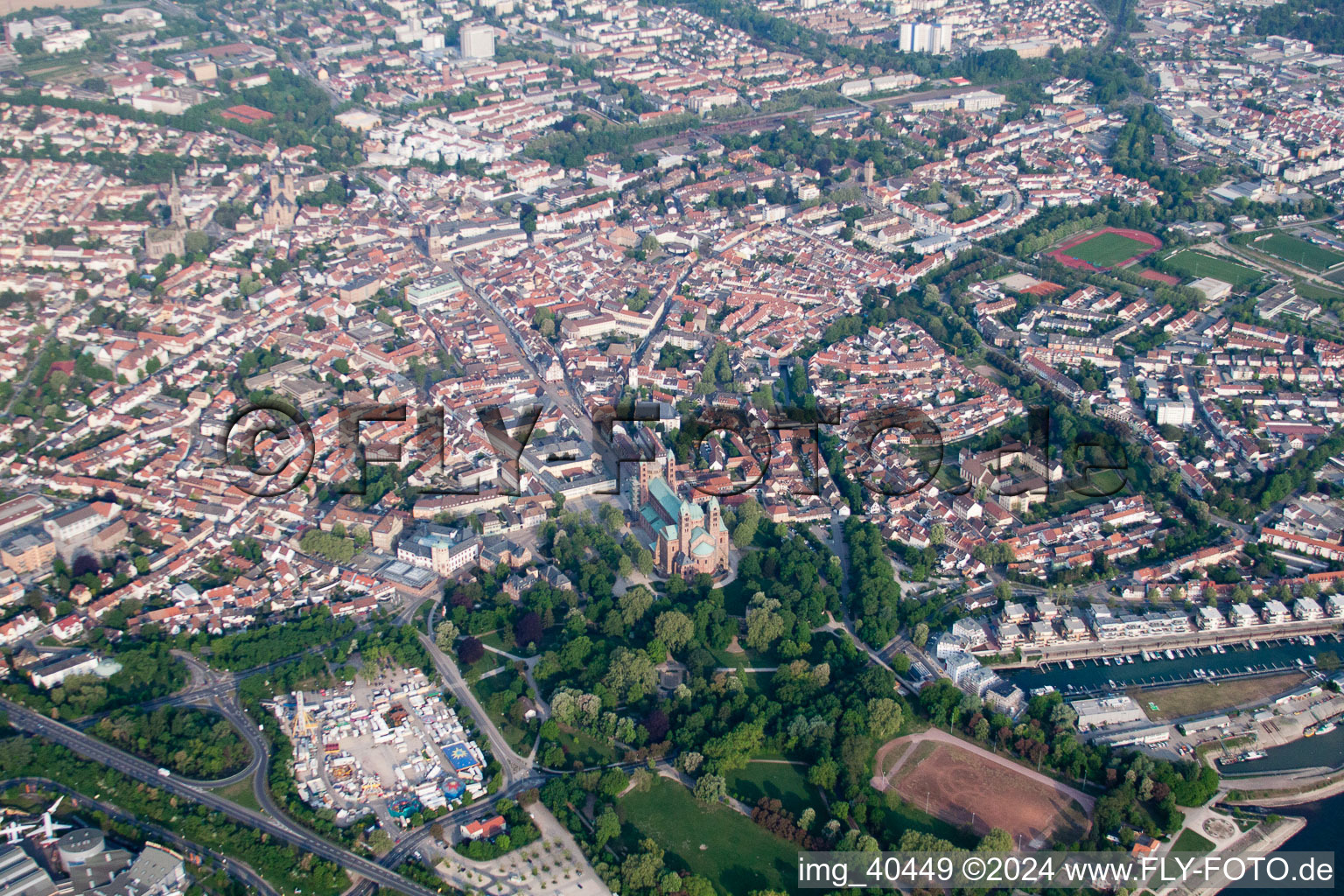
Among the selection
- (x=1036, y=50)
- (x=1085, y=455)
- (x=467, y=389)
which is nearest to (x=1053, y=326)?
(x=1085, y=455)

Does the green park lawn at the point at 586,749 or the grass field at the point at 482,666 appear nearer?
the green park lawn at the point at 586,749

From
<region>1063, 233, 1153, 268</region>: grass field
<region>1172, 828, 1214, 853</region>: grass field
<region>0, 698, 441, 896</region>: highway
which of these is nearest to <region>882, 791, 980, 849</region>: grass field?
<region>1172, 828, 1214, 853</region>: grass field

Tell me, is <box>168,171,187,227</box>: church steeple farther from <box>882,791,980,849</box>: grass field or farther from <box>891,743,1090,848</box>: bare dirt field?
<box>882,791,980,849</box>: grass field

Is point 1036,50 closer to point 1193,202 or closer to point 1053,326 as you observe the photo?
point 1193,202

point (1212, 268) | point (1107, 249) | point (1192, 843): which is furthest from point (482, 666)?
point (1212, 268)

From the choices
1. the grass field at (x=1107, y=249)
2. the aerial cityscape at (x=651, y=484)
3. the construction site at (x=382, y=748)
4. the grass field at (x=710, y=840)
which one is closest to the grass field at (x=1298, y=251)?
the aerial cityscape at (x=651, y=484)

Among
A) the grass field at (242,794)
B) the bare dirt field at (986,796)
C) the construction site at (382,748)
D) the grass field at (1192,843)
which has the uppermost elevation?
the grass field at (242,794)

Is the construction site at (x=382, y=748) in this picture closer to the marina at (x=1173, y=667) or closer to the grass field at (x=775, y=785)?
the grass field at (x=775, y=785)
